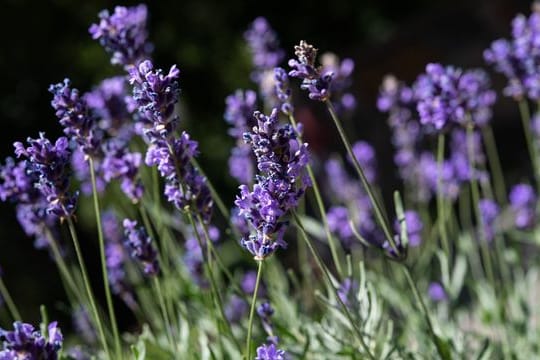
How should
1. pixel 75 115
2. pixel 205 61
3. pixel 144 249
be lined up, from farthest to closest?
pixel 205 61, pixel 144 249, pixel 75 115

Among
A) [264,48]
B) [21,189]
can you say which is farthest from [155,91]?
[264,48]

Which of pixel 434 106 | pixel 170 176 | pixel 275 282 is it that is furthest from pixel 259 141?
pixel 275 282

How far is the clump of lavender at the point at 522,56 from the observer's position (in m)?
2.94

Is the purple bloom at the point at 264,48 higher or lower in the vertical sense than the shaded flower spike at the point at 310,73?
higher

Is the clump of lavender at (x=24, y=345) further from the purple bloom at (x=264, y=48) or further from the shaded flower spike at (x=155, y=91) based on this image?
the purple bloom at (x=264, y=48)

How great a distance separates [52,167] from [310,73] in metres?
0.67

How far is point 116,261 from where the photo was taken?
11.1ft

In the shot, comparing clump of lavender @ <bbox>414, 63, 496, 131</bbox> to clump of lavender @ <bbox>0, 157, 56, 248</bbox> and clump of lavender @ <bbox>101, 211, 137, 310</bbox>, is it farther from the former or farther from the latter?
clump of lavender @ <bbox>101, 211, 137, 310</bbox>

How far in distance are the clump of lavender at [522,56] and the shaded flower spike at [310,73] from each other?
1.22m

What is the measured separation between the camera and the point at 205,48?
7.33 metres

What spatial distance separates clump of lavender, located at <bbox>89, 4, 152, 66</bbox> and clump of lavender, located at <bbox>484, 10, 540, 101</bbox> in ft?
4.34

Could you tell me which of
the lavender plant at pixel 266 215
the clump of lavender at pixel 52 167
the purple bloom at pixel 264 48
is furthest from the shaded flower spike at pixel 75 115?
the purple bloom at pixel 264 48

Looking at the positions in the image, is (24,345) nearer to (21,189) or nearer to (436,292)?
(21,189)

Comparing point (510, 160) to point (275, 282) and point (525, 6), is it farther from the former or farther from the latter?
point (275, 282)
